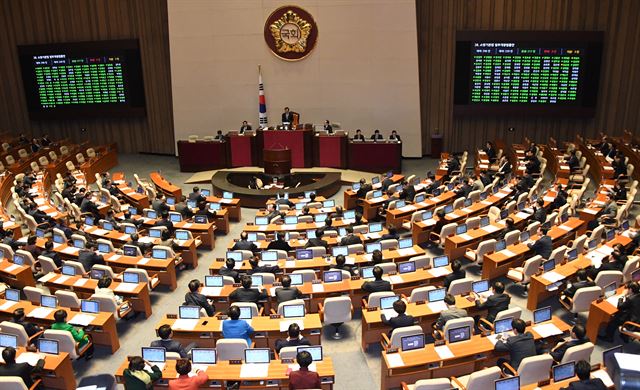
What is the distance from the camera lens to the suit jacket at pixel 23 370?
24.0ft

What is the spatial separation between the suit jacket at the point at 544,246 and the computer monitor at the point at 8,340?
31.4 ft

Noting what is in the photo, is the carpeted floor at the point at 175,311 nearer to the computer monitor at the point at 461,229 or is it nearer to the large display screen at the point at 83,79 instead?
the computer monitor at the point at 461,229

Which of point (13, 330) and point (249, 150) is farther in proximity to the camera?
point (249, 150)

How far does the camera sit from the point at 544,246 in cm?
1106

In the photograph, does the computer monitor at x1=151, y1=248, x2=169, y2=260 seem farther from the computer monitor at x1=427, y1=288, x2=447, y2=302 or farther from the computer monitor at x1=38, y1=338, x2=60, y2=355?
the computer monitor at x1=427, y1=288, x2=447, y2=302

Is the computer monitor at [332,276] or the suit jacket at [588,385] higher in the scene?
the suit jacket at [588,385]

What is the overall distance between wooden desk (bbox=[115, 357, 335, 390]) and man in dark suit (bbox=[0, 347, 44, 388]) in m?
1.24

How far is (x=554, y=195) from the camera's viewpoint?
589 inches

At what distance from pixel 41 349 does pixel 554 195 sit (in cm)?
1290

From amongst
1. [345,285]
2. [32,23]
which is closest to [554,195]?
[345,285]

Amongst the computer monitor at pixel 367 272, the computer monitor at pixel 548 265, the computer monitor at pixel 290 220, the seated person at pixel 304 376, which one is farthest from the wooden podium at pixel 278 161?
the seated person at pixel 304 376

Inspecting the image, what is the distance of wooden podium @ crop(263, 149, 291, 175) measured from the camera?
64.3 ft

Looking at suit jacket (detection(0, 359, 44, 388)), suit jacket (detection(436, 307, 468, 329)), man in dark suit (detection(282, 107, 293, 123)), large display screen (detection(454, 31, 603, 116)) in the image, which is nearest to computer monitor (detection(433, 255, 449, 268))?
suit jacket (detection(436, 307, 468, 329))

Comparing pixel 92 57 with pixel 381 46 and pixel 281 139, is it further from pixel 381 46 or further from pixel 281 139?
pixel 381 46
